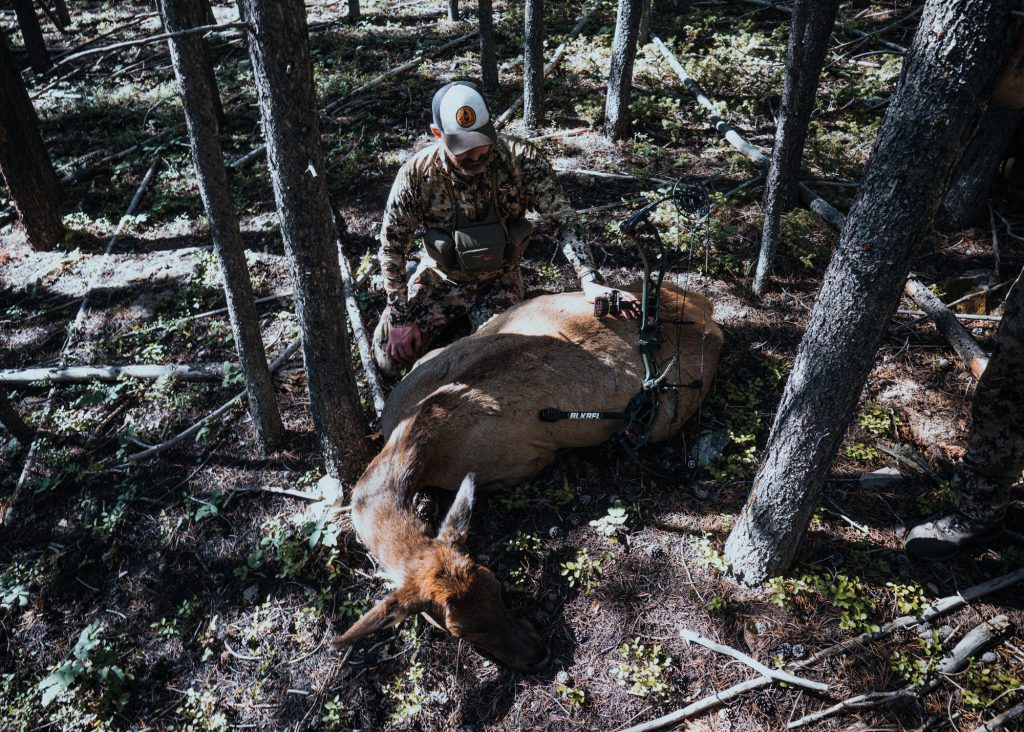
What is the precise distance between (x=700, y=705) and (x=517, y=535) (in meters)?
1.57

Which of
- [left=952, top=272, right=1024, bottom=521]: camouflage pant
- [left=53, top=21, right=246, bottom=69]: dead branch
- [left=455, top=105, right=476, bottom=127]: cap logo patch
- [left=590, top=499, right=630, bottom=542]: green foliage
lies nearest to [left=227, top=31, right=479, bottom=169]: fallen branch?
[left=455, top=105, right=476, bottom=127]: cap logo patch

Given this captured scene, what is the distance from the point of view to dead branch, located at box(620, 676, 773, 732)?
3332 mm

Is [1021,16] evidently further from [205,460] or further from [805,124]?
[205,460]

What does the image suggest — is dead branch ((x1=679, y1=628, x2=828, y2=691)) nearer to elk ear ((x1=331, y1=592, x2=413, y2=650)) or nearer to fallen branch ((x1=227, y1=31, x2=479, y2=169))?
elk ear ((x1=331, y1=592, x2=413, y2=650))

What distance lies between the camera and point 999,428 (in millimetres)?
3668

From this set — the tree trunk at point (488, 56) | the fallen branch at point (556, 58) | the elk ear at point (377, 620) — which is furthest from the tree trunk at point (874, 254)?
the tree trunk at point (488, 56)

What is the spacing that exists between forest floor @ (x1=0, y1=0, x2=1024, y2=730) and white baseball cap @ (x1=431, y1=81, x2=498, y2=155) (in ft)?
6.70

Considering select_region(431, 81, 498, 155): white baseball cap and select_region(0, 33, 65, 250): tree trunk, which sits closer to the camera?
select_region(431, 81, 498, 155): white baseball cap

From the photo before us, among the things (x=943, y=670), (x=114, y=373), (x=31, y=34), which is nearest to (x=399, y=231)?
(x=114, y=373)

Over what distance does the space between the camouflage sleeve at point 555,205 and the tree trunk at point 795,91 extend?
1.74 metres

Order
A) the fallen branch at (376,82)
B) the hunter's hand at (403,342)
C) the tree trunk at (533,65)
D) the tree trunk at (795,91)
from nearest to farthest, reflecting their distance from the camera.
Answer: the tree trunk at (795,91) → the hunter's hand at (403,342) → the tree trunk at (533,65) → the fallen branch at (376,82)

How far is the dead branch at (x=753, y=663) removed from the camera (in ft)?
10.9

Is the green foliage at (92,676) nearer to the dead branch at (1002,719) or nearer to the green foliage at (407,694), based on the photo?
the green foliage at (407,694)

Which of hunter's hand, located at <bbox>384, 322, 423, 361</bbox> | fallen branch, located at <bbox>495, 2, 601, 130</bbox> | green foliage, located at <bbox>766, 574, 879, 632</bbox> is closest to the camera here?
green foliage, located at <bbox>766, 574, 879, 632</bbox>
